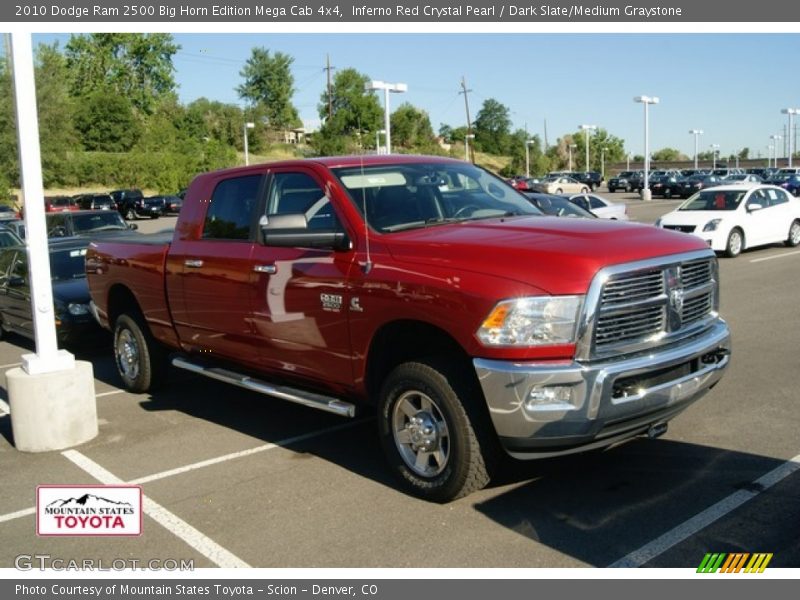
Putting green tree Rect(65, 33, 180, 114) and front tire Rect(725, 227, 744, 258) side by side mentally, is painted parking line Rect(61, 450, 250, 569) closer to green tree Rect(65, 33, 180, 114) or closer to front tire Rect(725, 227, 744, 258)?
front tire Rect(725, 227, 744, 258)

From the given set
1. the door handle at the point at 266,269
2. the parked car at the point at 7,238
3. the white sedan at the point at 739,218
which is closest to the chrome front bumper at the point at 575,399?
the door handle at the point at 266,269

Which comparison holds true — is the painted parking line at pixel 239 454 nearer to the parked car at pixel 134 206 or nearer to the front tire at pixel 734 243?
the front tire at pixel 734 243

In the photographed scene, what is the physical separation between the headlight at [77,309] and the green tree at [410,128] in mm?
58715

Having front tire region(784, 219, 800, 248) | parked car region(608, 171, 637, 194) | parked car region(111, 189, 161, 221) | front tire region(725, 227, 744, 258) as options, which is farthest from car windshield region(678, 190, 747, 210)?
parked car region(608, 171, 637, 194)

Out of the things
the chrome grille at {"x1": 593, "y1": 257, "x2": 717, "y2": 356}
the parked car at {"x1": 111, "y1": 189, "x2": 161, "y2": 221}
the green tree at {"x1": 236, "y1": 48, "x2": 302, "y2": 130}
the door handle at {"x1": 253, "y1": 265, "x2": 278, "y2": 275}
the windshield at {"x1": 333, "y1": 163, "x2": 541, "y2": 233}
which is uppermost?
the green tree at {"x1": 236, "y1": 48, "x2": 302, "y2": 130}

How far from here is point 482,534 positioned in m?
4.34

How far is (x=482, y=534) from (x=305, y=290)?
6.63ft

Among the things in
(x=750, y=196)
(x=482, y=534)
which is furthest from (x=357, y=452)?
(x=750, y=196)

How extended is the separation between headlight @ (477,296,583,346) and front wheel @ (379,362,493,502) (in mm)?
524

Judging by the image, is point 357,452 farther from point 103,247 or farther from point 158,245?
point 103,247

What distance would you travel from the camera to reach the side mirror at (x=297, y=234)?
505cm

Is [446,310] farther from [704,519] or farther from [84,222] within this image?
[84,222]

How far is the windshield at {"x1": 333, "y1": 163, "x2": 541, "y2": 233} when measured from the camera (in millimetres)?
5371

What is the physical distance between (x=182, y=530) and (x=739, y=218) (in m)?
16.2
